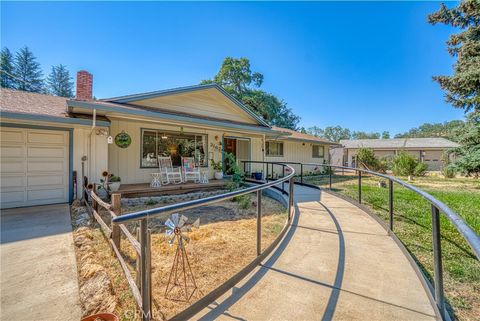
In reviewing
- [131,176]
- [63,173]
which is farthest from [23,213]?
[131,176]

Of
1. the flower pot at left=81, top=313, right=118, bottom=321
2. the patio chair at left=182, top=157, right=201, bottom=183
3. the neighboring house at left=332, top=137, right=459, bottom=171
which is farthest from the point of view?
the neighboring house at left=332, top=137, right=459, bottom=171

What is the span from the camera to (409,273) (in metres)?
2.63

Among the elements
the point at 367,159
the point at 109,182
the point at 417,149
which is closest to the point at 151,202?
the point at 109,182

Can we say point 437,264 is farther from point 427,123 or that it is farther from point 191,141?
point 427,123

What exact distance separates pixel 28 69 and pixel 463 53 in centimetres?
5477

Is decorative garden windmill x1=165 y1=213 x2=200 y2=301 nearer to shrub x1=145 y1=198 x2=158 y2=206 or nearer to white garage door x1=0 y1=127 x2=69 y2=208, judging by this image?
shrub x1=145 y1=198 x2=158 y2=206

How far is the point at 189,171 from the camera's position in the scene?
860cm

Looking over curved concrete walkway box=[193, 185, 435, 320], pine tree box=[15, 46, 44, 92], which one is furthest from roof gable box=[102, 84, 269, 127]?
pine tree box=[15, 46, 44, 92]

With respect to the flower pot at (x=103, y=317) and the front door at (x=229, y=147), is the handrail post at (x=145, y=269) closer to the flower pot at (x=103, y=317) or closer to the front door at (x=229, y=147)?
the flower pot at (x=103, y=317)

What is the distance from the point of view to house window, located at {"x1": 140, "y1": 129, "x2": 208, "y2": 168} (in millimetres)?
8031

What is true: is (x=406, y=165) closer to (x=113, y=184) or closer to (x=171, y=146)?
(x=171, y=146)

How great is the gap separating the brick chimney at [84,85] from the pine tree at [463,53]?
14.0m

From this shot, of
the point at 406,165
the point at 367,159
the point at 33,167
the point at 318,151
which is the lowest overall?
the point at 406,165

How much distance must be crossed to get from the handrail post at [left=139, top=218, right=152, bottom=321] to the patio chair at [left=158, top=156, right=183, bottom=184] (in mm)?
6521
